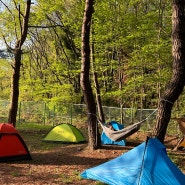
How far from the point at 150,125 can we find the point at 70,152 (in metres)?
7.46

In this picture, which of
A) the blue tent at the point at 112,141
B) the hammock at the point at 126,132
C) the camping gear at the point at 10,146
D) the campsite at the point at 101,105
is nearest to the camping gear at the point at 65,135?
the campsite at the point at 101,105

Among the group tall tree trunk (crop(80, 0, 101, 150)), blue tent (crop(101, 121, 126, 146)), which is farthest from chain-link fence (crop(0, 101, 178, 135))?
tall tree trunk (crop(80, 0, 101, 150))

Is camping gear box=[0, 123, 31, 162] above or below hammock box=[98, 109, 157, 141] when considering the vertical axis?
below

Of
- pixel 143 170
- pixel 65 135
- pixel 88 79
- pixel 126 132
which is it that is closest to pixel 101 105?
pixel 65 135

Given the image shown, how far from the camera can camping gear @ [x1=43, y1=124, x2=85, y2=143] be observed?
1221 cm

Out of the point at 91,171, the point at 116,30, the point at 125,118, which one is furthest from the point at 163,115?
the point at 125,118

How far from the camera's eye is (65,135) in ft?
40.6

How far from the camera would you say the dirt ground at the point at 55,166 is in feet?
21.0

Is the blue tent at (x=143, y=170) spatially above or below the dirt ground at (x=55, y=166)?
above

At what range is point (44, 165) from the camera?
7.91m

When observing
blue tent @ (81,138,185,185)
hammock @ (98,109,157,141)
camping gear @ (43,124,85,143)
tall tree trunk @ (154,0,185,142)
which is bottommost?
camping gear @ (43,124,85,143)

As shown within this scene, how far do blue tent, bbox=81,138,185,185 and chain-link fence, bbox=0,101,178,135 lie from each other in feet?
32.8

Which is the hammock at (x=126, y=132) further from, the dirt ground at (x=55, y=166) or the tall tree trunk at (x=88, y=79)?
the tall tree trunk at (x=88, y=79)

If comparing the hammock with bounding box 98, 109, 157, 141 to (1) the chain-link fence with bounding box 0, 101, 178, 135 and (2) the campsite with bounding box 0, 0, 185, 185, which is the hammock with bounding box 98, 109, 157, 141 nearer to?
(2) the campsite with bounding box 0, 0, 185, 185
